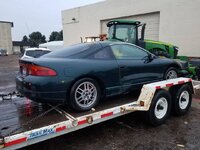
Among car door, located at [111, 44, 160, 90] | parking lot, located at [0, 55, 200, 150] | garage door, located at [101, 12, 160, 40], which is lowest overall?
parking lot, located at [0, 55, 200, 150]

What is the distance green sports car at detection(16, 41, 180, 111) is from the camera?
358cm

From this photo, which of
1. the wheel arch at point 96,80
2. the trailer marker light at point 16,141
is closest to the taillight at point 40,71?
the wheel arch at point 96,80

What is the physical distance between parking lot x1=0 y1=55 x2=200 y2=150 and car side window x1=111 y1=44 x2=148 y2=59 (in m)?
1.52

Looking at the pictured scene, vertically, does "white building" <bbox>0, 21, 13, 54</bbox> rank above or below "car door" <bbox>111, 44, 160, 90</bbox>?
above

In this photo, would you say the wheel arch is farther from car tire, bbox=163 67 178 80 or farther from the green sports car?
car tire, bbox=163 67 178 80

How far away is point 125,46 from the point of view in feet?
15.8

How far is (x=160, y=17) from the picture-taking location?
15391 mm

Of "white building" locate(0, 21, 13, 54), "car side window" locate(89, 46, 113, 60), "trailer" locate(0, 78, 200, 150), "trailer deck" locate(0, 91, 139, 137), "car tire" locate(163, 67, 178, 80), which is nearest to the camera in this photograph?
"trailer" locate(0, 78, 200, 150)

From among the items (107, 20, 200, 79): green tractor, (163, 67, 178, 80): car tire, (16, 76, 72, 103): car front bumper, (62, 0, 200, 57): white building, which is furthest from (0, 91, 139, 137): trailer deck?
(62, 0, 200, 57): white building

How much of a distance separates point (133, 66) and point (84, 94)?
140 centimetres

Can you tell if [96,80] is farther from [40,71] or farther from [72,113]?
[40,71]

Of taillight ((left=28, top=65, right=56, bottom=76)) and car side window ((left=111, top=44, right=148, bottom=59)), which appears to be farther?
car side window ((left=111, top=44, right=148, bottom=59))

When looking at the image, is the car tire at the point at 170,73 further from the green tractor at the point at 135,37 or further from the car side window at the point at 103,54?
the green tractor at the point at 135,37

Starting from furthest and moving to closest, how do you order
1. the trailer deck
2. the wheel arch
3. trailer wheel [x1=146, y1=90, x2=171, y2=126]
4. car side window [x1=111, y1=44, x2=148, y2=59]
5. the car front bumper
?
car side window [x1=111, y1=44, x2=148, y2=59]
trailer wheel [x1=146, y1=90, x2=171, y2=126]
the wheel arch
the car front bumper
the trailer deck
